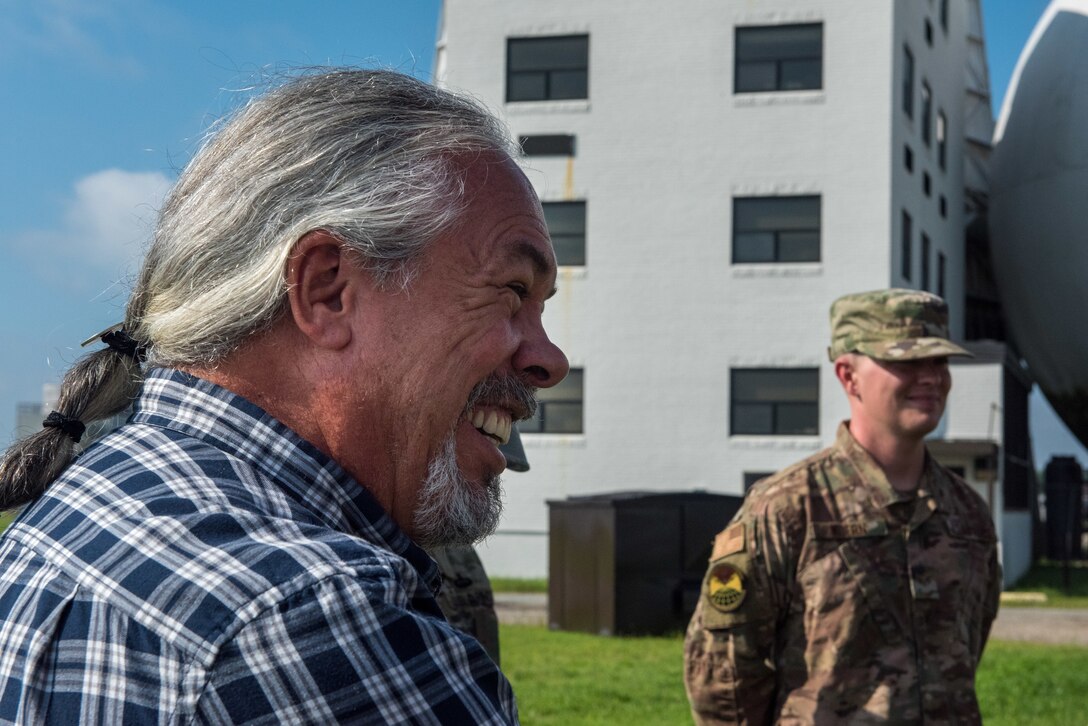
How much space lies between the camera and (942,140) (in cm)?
2914

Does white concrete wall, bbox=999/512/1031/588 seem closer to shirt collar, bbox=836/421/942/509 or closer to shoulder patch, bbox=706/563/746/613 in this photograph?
shirt collar, bbox=836/421/942/509

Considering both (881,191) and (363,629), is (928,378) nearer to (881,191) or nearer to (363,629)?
(363,629)

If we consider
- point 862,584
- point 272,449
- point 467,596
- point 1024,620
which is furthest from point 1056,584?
point 272,449

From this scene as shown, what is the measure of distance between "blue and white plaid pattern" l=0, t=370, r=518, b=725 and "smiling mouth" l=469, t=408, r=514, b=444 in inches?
13.7

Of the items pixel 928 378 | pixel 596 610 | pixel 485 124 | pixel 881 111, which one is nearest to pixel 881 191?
pixel 881 111

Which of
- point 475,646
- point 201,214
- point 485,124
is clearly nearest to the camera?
point 475,646

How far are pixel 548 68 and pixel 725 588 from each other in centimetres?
2175

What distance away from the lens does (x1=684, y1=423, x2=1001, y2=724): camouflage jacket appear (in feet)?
13.5

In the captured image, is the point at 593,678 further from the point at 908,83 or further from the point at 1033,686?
the point at 908,83

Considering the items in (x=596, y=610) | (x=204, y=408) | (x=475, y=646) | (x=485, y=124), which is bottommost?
(x=596, y=610)

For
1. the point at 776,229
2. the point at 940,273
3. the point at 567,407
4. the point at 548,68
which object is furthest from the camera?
the point at 940,273

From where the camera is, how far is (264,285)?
148cm

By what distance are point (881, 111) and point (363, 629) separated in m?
23.5

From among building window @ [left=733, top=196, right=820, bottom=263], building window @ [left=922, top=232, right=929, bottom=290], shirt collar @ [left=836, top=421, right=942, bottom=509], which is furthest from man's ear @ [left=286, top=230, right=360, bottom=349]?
building window @ [left=922, top=232, right=929, bottom=290]
